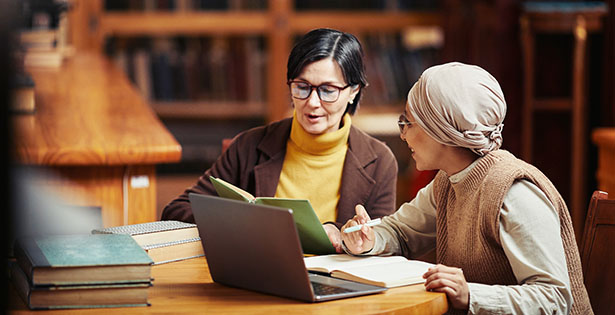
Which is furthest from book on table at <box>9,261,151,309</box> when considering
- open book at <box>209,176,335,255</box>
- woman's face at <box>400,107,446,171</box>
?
woman's face at <box>400,107,446,171</box>

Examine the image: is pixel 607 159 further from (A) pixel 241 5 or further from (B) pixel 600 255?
(A) pixel 241 5

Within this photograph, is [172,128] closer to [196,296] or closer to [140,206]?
[140,206]

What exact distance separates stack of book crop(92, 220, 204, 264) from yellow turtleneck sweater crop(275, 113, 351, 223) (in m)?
0.49

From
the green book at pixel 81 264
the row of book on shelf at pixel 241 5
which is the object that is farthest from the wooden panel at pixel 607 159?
the green book at pixel 81 264

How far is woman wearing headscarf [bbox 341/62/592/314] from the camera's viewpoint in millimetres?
1250

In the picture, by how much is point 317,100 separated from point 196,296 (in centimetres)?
80

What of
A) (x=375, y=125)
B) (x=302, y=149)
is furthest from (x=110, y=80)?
(x=302, y=149)

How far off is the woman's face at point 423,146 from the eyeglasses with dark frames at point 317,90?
50 cm

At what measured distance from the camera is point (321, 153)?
80.7 inches

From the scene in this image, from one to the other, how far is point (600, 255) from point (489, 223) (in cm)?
37

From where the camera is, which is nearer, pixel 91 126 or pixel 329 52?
pixel 329 52

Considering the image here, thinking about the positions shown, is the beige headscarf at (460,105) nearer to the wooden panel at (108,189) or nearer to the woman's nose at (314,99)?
the woman's nose at (314,99)

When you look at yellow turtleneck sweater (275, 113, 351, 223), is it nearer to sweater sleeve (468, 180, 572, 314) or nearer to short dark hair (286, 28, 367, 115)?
short dark hair (286, 28, 367, 115)

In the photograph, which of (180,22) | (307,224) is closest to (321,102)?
(307,224)
